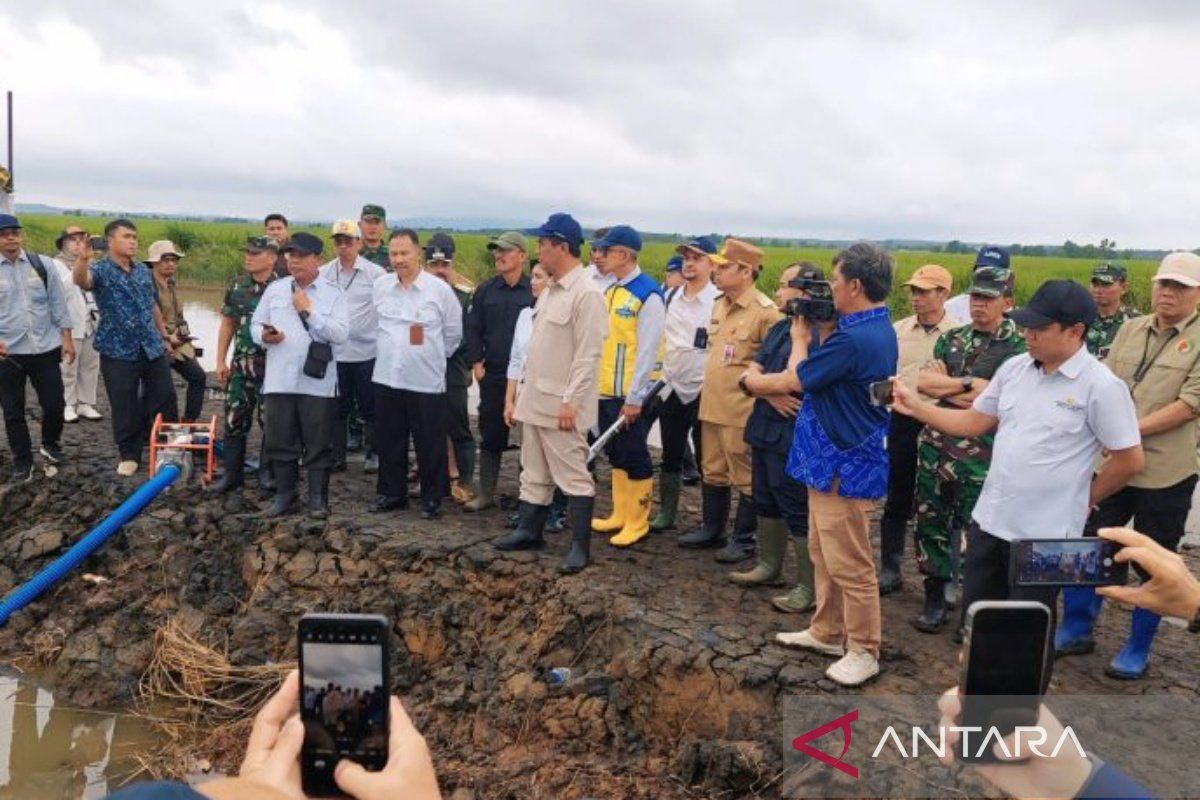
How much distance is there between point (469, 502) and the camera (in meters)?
5.93

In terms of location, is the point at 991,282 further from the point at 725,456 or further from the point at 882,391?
the point at 725,456

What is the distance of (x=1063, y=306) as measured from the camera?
9.83ft

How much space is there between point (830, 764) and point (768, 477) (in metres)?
1.53

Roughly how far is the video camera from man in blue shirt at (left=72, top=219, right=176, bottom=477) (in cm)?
464

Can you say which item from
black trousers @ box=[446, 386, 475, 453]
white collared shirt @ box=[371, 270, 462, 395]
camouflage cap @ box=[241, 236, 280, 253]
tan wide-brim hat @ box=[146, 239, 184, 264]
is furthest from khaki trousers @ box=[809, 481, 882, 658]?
tan wide-brim hat @ box=[146, 239, 184, 264]

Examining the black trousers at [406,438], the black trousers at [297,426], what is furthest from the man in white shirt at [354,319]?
the black trousers at [406,438]

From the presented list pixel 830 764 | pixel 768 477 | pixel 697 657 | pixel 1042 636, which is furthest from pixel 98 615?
pixel 1042 636

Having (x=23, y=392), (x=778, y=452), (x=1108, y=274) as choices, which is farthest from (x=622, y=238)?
(x=23, y=392)

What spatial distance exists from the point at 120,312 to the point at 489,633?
3647 mm

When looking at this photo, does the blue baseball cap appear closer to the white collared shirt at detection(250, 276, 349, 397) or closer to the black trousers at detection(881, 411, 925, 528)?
the black trousers at detection(881, 411, 925, 528)

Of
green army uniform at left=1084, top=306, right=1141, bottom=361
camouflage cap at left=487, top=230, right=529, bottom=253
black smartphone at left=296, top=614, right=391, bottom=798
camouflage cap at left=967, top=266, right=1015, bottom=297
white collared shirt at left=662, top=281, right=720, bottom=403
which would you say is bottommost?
black smartphone at left=296, top=614, right=391, bottom=798

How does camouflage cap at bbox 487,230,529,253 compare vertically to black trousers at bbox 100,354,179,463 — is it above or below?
above

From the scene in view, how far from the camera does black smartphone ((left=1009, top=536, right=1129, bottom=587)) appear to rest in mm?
2078

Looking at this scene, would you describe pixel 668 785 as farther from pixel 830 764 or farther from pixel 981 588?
pixel 981 588
